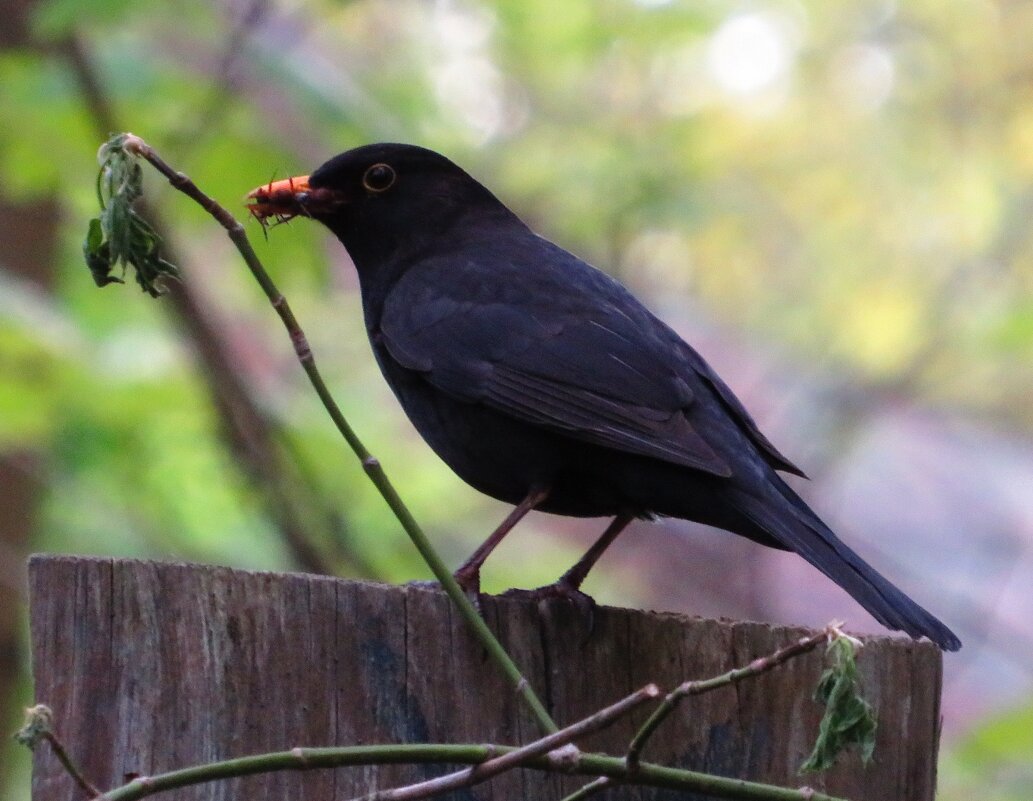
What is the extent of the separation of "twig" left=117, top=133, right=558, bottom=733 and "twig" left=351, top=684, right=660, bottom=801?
17cm

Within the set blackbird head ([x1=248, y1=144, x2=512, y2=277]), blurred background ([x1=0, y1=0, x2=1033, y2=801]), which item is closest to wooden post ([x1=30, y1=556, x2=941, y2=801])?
blurred background ([x1=0, y1=0, x2=1033, y2=801])

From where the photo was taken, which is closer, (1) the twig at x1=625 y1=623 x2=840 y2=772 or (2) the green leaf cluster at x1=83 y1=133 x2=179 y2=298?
(1) the twig at x1=625 y1=623 x2=840 y2=772

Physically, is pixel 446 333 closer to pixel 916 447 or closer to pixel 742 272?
pixel 742 272

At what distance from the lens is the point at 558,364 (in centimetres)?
355

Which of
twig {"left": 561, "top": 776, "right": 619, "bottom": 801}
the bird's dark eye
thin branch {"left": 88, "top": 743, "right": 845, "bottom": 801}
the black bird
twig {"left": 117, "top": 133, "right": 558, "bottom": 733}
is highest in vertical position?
the bird's dark eye

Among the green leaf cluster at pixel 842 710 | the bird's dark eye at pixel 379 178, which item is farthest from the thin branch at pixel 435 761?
the bird's dark eye at pixel 379 178

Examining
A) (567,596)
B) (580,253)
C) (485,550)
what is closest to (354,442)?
(567,596)

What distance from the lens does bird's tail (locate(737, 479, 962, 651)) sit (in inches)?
111

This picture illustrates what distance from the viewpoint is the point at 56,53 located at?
4801mm

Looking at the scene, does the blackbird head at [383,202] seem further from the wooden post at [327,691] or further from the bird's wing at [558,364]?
the wooden post at [327,691]

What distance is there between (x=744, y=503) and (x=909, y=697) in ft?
2.50

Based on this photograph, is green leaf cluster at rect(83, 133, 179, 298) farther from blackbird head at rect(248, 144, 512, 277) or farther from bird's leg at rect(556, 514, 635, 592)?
blackbird head at rect(248, 144, 512, 277)

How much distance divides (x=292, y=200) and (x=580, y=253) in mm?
3960

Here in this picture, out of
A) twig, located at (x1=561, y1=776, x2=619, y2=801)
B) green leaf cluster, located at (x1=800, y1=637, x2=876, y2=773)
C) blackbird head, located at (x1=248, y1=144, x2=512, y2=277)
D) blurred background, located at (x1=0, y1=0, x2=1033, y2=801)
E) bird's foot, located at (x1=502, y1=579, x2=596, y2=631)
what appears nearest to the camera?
green leaf cluster, located at (x1=800, y1=637, x2=876, y2=773)
